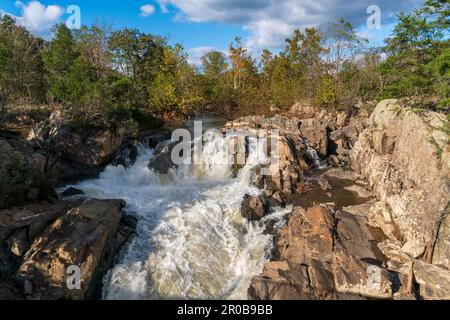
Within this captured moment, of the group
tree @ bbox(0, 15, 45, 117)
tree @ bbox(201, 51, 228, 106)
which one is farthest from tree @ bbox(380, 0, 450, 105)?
tree @ bbox(201, 51, 228, 106)

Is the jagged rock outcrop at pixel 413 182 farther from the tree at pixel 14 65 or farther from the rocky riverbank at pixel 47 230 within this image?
the tree at pixel 14 65

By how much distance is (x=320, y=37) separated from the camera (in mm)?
39969

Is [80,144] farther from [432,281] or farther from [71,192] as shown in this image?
[432,281]

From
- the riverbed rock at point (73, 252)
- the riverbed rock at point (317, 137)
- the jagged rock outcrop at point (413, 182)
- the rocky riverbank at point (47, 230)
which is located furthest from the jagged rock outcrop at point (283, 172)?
the riverbed rock at point (73, 252)

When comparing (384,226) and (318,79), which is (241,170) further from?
(318,79)

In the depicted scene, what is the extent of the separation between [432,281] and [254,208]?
719cm

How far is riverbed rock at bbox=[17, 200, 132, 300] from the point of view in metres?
8.91

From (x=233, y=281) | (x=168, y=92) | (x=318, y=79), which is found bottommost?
(x=233, y=281)

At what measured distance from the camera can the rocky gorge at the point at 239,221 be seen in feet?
30.5

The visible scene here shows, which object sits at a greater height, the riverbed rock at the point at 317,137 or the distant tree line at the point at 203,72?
the distant tree line at the point at 203,72

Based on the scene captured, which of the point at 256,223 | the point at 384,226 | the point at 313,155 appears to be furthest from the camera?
the point at 313,155

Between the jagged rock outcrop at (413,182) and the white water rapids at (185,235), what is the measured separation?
16.2 ft
